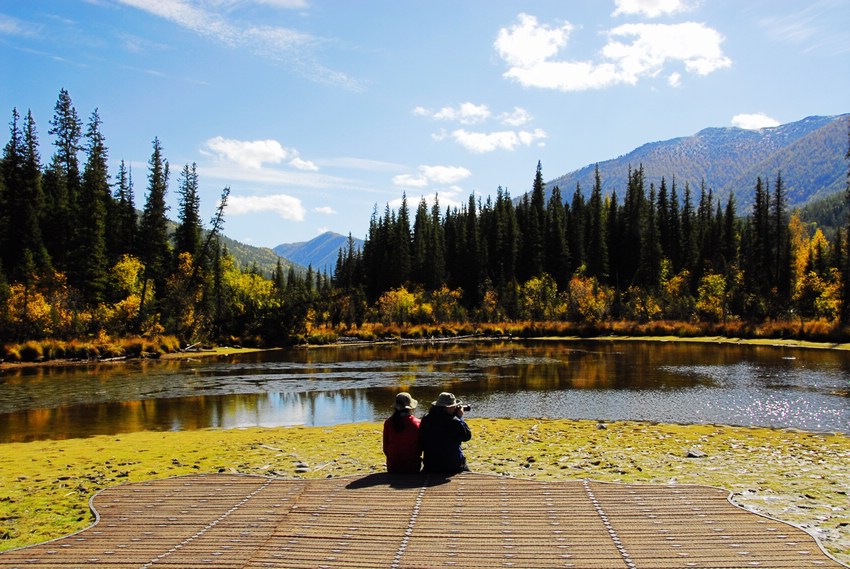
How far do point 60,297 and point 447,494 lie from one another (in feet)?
162

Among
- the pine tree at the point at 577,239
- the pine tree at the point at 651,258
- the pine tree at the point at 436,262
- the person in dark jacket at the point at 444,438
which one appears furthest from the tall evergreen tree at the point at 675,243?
the person in dark jacket at the point at 444,438

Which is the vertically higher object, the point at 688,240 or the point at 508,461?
the point at 688,240

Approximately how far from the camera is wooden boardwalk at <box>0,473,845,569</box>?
5.72 meters

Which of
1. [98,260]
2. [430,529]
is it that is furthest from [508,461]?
[98,260]

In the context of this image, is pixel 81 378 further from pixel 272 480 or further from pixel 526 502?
pixel 526 502

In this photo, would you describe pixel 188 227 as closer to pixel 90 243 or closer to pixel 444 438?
pixel 90 243

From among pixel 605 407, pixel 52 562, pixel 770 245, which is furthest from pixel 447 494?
pixel 770 245

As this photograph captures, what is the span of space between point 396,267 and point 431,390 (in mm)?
78309

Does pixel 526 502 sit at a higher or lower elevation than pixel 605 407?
higher

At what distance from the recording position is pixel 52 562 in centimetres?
586

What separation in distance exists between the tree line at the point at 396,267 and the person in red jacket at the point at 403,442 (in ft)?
150

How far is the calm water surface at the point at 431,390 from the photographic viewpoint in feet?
66.9

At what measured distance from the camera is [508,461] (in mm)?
12117

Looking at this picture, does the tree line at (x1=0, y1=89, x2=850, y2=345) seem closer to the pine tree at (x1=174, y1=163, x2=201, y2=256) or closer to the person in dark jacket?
the pine tree at (x1=174, y1=163, x2=201, y2=256)
